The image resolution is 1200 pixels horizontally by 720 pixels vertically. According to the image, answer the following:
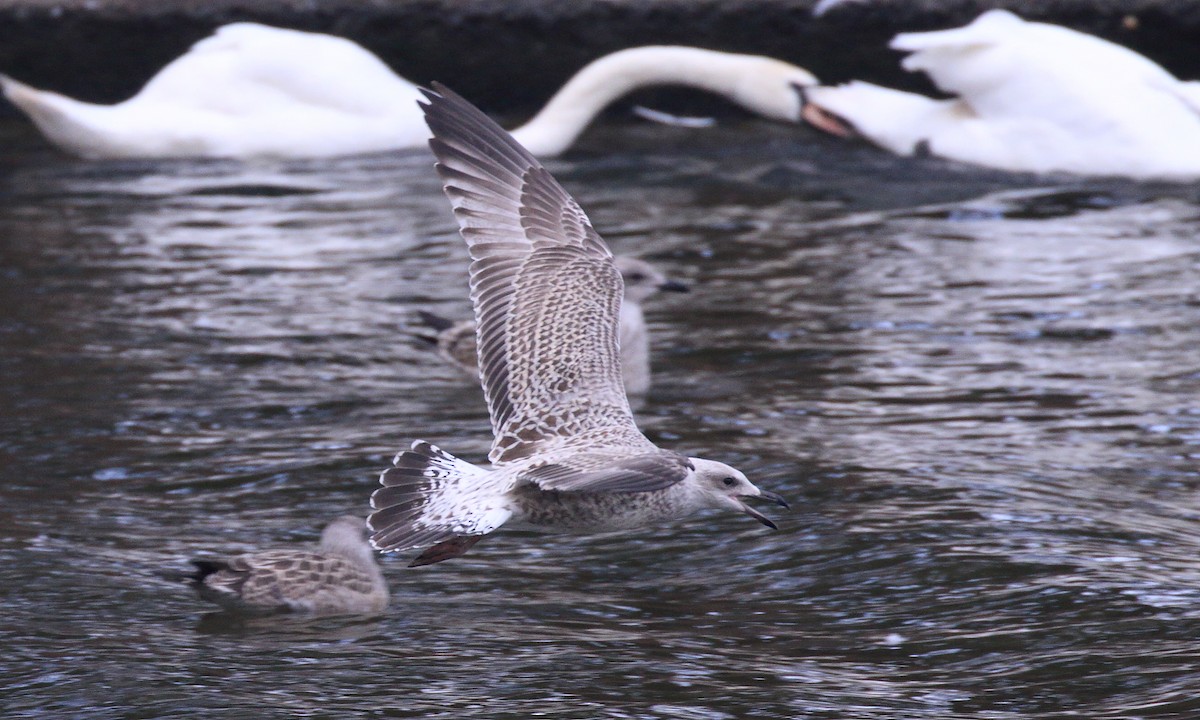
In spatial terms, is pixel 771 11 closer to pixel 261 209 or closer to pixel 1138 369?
pixel 261 209

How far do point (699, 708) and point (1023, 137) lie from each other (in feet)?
22.4

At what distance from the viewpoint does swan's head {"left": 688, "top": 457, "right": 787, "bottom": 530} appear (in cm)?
534

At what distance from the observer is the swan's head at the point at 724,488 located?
5.34 metres

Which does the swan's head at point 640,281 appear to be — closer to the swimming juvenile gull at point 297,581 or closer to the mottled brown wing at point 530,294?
the mottled brown wing at point 530,294

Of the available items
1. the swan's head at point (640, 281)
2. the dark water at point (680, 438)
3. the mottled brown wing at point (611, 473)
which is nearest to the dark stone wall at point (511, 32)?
the dark water at point (680, 438)

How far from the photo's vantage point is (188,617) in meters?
5.22

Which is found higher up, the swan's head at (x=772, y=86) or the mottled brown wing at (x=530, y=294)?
the swan's head at (x=772, y=86)

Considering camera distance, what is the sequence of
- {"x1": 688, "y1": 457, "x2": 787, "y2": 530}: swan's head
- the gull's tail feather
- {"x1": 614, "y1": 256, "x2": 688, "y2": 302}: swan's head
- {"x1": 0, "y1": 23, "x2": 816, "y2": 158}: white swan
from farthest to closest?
{"x1": 0, "y1": 23, "x2": 816, "y2": 158}: white swan
{"x1": 614, "y1": 256, "x2": 688, "y2": 302}: swan's head
{"x1": 688, "y1": 457, "x2": 787, "y2": 530}: swan's head
the gull's tail feather

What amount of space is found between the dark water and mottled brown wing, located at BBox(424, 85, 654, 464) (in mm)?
440

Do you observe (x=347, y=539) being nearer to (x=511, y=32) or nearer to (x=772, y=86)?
(x=772, y=86)

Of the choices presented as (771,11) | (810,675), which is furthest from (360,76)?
(810,675)

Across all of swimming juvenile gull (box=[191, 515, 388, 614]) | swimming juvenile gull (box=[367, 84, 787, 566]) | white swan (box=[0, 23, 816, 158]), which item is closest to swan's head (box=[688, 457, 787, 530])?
swimming juvenile gull (box=[367, 84, 787, 566])

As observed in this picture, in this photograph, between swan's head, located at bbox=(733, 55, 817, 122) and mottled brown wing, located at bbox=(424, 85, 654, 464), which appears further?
swan's head, located at bbox=(733, 55, 817, 122)

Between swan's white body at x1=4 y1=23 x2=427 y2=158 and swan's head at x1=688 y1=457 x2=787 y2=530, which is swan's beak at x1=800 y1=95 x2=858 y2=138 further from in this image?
swan's head at x1=688 y1=457 x2=787 y2=530
